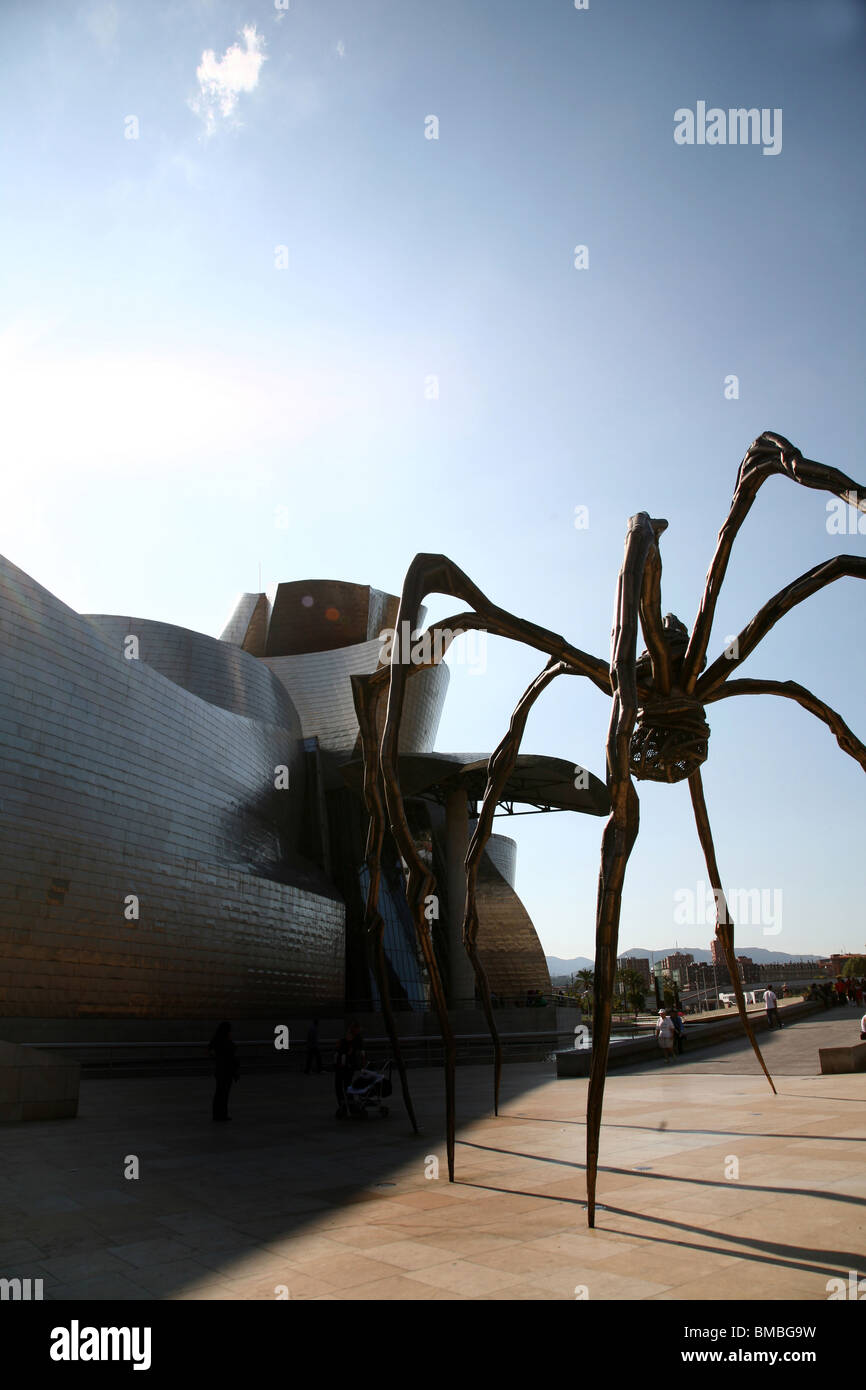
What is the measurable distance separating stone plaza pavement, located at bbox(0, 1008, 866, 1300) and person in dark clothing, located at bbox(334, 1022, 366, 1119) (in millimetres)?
396

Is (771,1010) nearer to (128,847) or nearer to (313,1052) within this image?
(313,1052)

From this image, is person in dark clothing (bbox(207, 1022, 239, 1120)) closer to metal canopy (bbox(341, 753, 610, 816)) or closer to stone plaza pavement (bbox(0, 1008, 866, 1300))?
stone plaza pavement (bbox(0, 1008, 866, 1300))

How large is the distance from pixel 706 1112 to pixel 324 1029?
23.2m

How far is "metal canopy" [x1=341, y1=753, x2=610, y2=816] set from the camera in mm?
31953

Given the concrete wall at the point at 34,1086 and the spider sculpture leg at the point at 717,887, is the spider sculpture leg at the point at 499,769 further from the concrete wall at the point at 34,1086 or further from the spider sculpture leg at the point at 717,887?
the concrete wall at the point at 34,1086

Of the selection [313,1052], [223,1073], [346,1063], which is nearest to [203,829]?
[313,1052]
